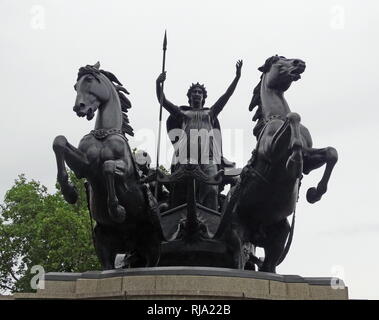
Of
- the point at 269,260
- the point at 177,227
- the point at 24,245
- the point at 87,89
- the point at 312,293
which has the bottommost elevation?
the point at 312,293

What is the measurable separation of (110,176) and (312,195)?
2.99m

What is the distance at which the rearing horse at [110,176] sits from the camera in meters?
9.87

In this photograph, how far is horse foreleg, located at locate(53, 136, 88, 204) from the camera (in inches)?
379

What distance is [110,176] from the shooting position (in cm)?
972

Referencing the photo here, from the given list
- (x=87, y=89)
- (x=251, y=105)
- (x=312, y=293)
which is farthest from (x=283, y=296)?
(x=87, y=89)

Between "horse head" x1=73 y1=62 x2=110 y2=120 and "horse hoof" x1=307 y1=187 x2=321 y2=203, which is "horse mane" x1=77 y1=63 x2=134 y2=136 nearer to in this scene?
"horse head" x1=73 y1=62 x2=110 y2=120

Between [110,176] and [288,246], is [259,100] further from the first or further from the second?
[110,176]

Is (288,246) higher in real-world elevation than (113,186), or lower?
lower

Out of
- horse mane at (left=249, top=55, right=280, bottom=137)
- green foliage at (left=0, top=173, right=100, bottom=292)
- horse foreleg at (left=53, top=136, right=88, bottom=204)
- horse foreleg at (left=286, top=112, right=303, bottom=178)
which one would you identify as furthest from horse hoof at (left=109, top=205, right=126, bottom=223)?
green foliage at (left=0, top=173, right=100, bottom=292)

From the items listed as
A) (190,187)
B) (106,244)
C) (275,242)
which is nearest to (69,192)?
(106,244)

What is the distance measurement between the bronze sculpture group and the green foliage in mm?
14215

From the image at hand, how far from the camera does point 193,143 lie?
1241 cm

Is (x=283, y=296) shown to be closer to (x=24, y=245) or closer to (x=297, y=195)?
(x=297, y=195)
